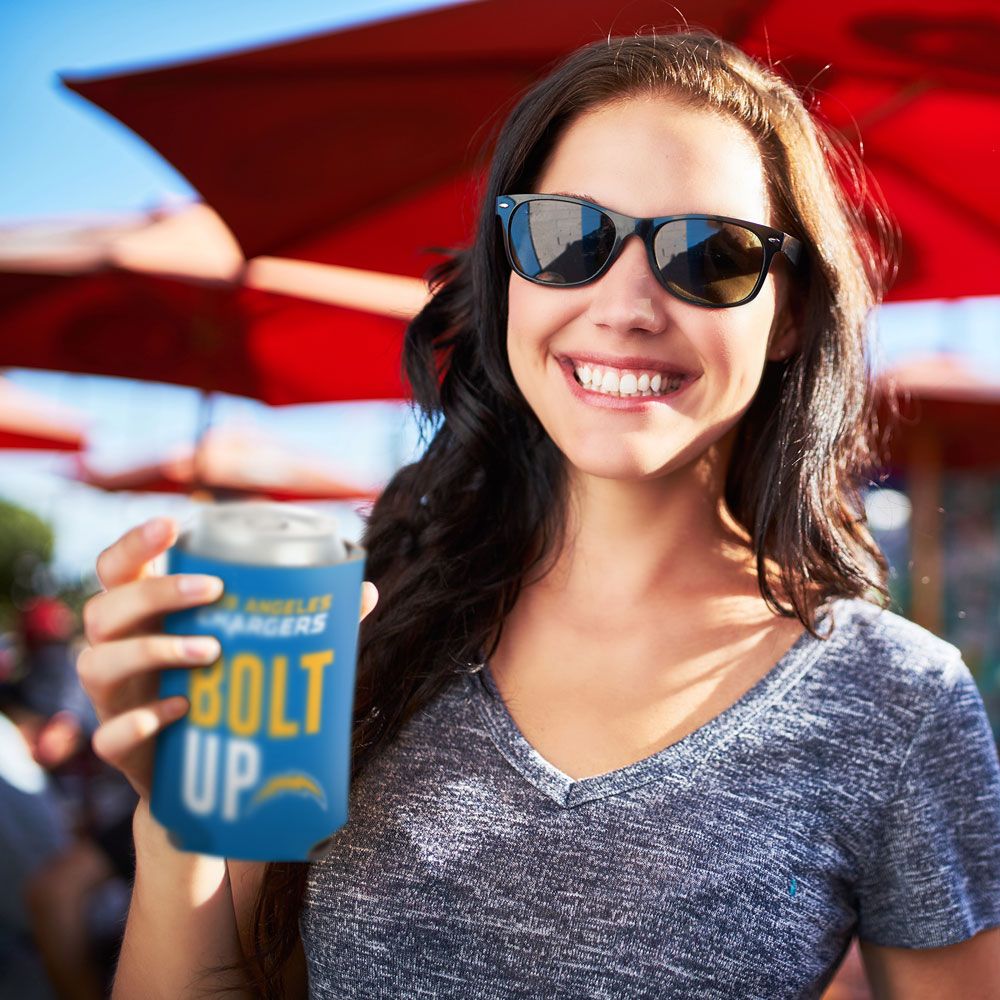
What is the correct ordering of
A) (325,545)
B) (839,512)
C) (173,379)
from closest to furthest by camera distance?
(325,545) → (839,512) → (173,379)

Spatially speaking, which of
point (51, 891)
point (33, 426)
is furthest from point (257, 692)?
point (33, 426)

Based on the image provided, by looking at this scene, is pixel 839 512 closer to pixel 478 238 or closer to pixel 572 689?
pixel 572 689

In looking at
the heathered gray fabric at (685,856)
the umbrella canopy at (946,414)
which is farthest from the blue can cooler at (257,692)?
the umbrella canopy at (946,414)

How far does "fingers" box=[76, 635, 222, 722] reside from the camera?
2.76 feet

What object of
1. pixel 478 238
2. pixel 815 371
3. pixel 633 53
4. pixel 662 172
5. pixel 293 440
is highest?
pixel 633 53

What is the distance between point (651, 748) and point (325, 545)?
72cm

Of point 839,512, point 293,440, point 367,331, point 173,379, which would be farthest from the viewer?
Answer: point 293,440

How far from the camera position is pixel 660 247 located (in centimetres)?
Answer: 138

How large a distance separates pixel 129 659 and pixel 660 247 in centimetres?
88

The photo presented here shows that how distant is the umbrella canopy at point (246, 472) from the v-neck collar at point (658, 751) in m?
6.61

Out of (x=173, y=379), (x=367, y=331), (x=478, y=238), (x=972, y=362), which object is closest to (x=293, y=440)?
(x=173, y=379)

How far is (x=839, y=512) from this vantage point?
1.74 m

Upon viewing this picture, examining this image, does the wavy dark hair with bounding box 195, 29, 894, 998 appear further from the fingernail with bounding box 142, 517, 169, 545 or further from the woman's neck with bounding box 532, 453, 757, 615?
the fingernail with bounding box 142, 517, 169, 545

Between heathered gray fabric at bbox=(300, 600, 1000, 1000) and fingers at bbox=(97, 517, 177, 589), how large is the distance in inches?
24.7
